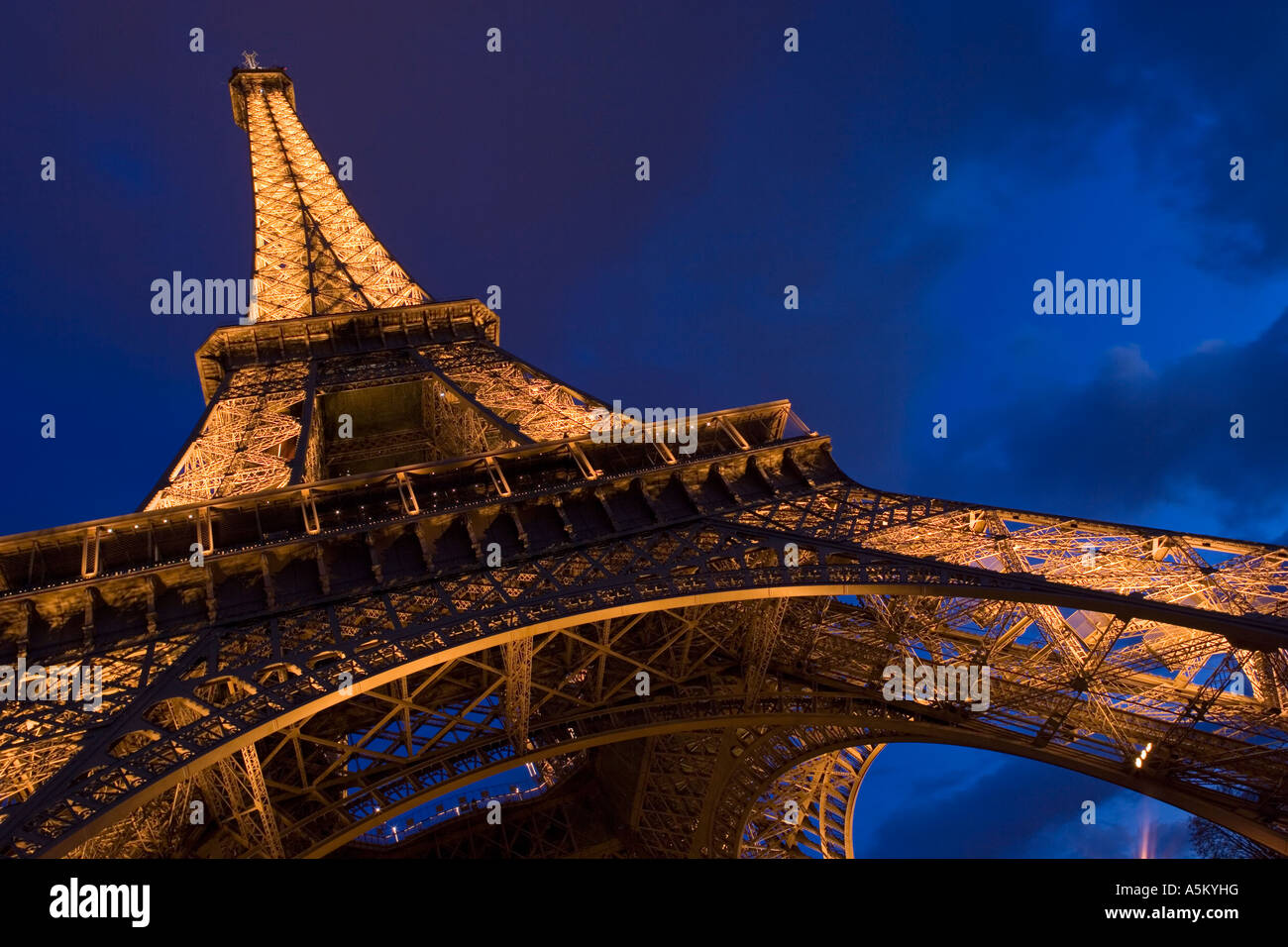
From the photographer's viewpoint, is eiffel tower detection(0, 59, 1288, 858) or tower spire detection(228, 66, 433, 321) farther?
tower spire detection(228, 66, 433, 321)

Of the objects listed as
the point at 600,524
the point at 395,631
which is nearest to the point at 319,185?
the point at 600,524

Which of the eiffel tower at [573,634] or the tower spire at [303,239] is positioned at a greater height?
the tower spire at [303,239]

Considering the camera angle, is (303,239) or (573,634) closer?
(573,634)

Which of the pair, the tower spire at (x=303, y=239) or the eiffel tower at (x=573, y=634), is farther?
the tower spire at (x=303, y=239)

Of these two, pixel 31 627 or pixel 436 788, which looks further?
pixel 436 788
